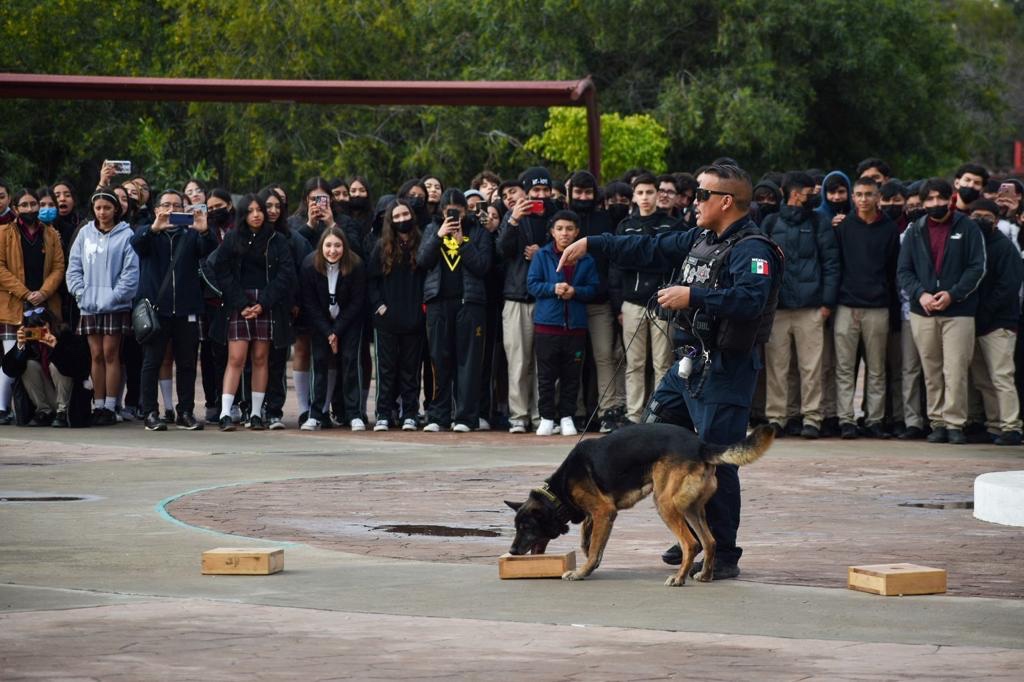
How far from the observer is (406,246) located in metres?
16.0

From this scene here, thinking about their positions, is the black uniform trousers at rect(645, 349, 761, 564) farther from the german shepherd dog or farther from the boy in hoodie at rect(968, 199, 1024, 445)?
the boy in hoodie at rect(968, 199, 1024, 445)

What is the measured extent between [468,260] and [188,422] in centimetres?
320

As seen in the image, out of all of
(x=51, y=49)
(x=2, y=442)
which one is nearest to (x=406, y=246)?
(x=2, y=442)

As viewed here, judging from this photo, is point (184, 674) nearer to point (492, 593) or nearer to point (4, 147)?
point (492, 593)

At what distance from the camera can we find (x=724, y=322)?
809 centimetres

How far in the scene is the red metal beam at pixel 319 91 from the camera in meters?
18.9

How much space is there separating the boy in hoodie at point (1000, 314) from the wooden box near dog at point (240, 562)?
8743mm

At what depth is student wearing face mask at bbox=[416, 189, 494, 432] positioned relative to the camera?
1574 centimetres

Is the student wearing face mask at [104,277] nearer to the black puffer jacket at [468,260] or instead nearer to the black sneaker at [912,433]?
the black puffer jacket at [468,260]

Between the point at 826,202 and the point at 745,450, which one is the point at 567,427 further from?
the point at 745,450

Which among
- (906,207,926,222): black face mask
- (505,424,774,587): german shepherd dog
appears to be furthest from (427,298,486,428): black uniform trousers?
(505,424,774,587): german shepherd dog

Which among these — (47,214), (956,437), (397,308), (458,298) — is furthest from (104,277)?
(956,437)

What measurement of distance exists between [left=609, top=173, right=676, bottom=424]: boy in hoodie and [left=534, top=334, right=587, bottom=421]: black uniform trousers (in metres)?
0.49

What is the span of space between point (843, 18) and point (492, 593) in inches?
1296
